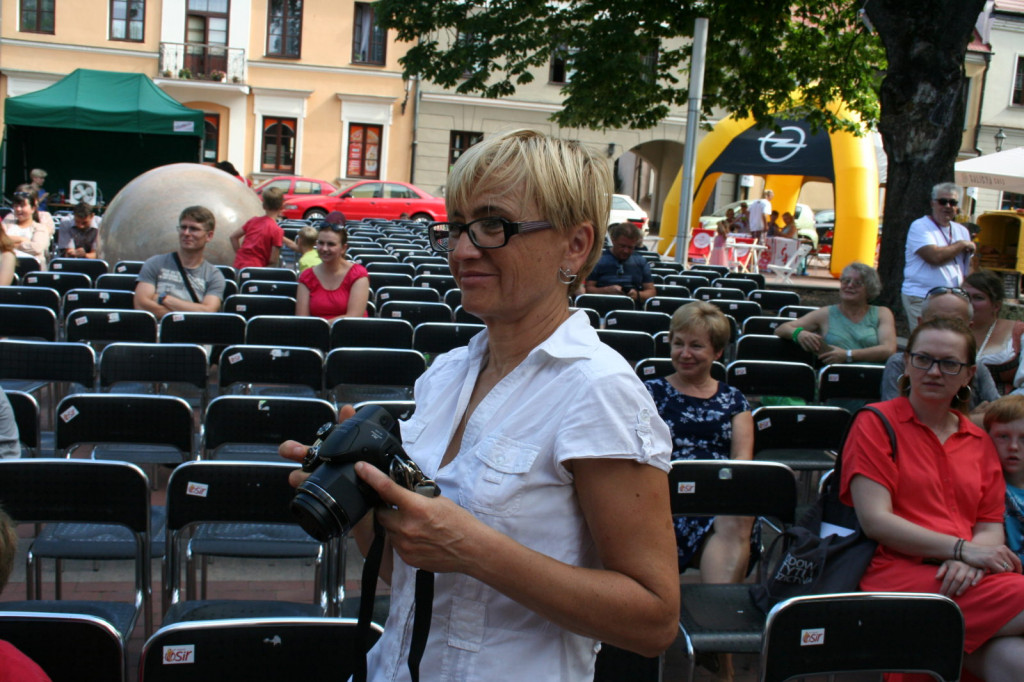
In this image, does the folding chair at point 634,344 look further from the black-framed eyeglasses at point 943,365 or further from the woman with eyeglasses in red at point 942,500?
the black-framed eyeglasses at point 943,365

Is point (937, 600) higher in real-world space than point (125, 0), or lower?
lower

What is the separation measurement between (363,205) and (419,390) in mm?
26206

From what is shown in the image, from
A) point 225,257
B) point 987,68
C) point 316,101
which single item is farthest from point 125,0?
point 987,68

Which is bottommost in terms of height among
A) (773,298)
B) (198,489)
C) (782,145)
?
(198,489)

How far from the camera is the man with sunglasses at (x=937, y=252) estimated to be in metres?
8.16

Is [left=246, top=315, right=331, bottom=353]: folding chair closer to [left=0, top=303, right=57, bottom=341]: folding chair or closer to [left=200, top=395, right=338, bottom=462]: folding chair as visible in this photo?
[left=0, top=303, right=57, bottom=341]: folding chair

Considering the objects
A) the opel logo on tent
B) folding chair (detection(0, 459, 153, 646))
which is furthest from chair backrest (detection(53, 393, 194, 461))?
the opel logo on tent

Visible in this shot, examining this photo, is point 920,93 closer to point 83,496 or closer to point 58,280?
point 58,280

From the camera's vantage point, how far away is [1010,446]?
3.50 meters

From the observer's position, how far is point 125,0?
32750mm

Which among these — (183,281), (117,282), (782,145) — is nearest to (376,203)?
(782,145)

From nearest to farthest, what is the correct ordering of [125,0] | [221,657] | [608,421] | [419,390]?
[608,421] → [419,390] → [221,657] → [125,0]

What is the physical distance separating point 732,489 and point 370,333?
138 inches

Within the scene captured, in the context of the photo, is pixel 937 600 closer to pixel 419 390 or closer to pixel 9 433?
pixel 419 390
